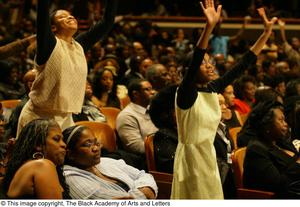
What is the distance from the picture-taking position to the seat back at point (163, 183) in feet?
11.3

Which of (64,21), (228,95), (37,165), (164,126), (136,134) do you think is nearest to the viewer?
(37,165)

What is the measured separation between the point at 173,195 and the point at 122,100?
8.78 ft

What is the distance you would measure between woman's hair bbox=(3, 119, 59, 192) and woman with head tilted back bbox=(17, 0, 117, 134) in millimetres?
435

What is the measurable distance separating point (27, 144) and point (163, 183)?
1131 millimetres

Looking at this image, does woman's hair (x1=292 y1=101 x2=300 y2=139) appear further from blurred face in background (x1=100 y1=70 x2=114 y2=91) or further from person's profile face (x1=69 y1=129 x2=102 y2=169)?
blurred face in background (x1=100 y1=70 x2=114 y2=91)

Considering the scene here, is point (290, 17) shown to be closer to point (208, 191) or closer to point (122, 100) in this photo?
point (122, 100)

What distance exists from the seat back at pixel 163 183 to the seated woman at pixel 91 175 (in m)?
0.44

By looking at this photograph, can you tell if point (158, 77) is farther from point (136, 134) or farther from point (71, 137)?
point (71, 137)

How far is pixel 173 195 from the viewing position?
2787 millimetres

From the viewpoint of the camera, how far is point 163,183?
3443 millimetres

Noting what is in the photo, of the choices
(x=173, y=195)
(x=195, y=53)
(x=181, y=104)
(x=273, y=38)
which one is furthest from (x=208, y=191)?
(x=273, y=38)

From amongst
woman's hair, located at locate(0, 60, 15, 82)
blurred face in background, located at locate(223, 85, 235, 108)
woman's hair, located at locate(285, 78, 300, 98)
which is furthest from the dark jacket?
woman's hair, located at locate(0, 60, 15, 82)

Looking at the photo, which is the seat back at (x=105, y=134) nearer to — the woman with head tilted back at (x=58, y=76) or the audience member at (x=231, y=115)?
the woman with head tilted back at (x=58, y=76)

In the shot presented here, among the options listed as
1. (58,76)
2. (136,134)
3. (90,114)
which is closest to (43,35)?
(58,76)
